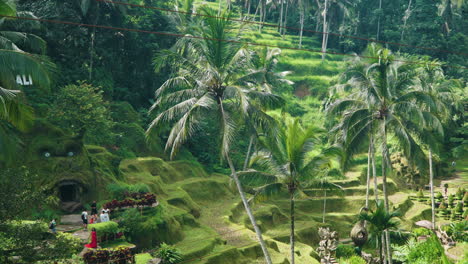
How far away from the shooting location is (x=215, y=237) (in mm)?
24953

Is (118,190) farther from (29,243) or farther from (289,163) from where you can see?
(29,243)

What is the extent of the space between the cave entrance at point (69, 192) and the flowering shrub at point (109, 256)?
24.8 feet

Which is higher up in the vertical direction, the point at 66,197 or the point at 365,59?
the point at 365,59

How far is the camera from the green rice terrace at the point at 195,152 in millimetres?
17594

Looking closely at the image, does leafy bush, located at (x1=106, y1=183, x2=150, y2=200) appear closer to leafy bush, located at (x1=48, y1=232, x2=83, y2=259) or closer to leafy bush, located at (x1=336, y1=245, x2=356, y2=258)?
leafy bush, located at (x1=48, y1=232, x2=83, y2=259)

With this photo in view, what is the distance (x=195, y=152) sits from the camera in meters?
44.3

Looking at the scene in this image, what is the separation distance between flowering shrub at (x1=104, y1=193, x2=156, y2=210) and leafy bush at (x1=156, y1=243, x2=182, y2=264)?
3.34m

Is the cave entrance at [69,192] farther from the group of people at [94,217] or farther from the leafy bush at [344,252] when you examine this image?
the leafy bush at [344,252]

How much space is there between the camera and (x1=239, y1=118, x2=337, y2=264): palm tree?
2022 centimetres

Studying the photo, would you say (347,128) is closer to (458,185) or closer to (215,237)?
(215,237)

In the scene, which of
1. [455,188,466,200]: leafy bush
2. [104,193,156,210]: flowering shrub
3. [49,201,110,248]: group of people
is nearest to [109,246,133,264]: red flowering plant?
[49,201,110,248]: group of people

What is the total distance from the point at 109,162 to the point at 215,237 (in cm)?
897

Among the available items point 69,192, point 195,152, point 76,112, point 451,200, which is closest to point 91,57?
point 76,112

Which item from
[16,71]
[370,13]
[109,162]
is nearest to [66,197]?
[109,162]
